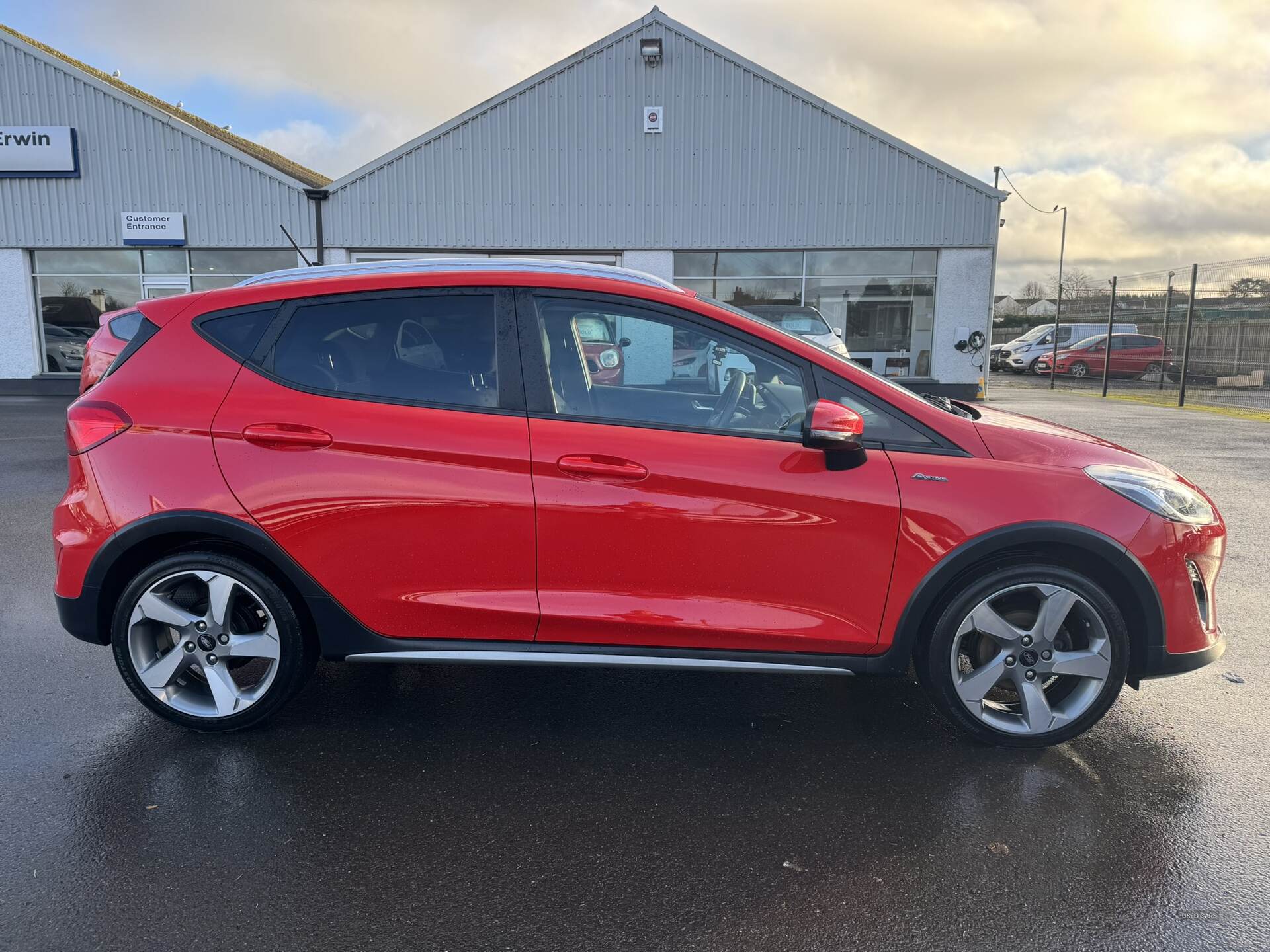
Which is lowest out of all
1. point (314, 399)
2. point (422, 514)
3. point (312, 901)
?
point (312, 901)

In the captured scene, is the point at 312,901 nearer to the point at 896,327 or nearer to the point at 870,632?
the point at 870,632

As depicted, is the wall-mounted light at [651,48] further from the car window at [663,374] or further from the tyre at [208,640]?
the tyre at [208,640]

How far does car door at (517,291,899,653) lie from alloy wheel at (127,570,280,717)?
3.65 feet

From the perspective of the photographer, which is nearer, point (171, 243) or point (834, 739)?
point (834, 739)

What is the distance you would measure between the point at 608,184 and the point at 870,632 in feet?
54.4

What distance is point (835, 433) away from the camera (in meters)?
2.92

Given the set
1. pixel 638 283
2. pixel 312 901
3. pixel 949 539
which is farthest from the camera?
pixel 638 283

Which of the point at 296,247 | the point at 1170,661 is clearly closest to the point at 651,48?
the point at 296,247

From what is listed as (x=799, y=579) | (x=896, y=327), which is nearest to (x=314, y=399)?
(x=799, y=579)

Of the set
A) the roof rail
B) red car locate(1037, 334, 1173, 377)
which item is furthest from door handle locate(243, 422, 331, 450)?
red car locate(1037, 334, 1173, 377)

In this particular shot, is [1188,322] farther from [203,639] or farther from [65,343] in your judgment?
[65,343]

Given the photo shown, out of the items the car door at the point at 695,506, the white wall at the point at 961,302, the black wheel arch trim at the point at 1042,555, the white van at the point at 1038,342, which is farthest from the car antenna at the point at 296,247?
the white van at the point at 1038,342

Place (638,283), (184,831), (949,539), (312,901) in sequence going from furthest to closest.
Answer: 1. (638,283)
2. (949,539)
3. (184,831)
4. (312,901)

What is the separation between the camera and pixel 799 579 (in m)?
3.06
